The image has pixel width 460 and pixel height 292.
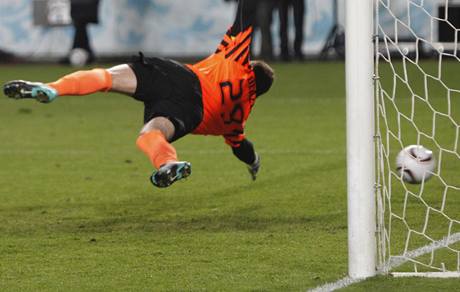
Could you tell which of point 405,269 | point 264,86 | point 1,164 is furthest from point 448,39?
point 405,269

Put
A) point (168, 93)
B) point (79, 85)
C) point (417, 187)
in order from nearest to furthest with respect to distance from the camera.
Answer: point (79, 85), point (168, 93), point (417, 187)

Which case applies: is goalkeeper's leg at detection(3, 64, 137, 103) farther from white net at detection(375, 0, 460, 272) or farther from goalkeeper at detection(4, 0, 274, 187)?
white net at detection(375, 0, 460, 272)

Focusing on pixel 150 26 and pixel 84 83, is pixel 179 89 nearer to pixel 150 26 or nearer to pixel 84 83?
pixel 84 83

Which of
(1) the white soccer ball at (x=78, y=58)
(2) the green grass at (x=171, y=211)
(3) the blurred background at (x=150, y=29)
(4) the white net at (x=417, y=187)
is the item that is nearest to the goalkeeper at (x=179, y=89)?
(2) the green grass at (x=171, y=211)

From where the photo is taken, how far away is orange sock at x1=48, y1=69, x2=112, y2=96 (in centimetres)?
559

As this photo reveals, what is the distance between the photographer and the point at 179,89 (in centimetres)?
599

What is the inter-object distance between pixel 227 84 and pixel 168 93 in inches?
16.9

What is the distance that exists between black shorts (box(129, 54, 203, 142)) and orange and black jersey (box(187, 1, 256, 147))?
0.41 ft

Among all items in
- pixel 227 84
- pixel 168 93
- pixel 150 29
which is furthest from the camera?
pixel 150 29

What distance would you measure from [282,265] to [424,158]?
1.29 metres

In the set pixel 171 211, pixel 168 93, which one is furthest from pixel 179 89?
pixel 171 211

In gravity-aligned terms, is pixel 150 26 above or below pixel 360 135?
below

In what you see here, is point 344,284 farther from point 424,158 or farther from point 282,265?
point 424,158

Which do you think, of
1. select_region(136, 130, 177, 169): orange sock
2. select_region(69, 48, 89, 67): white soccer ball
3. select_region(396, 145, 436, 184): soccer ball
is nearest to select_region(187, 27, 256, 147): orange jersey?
select_region(136, 130, 177, 169): orange sock
